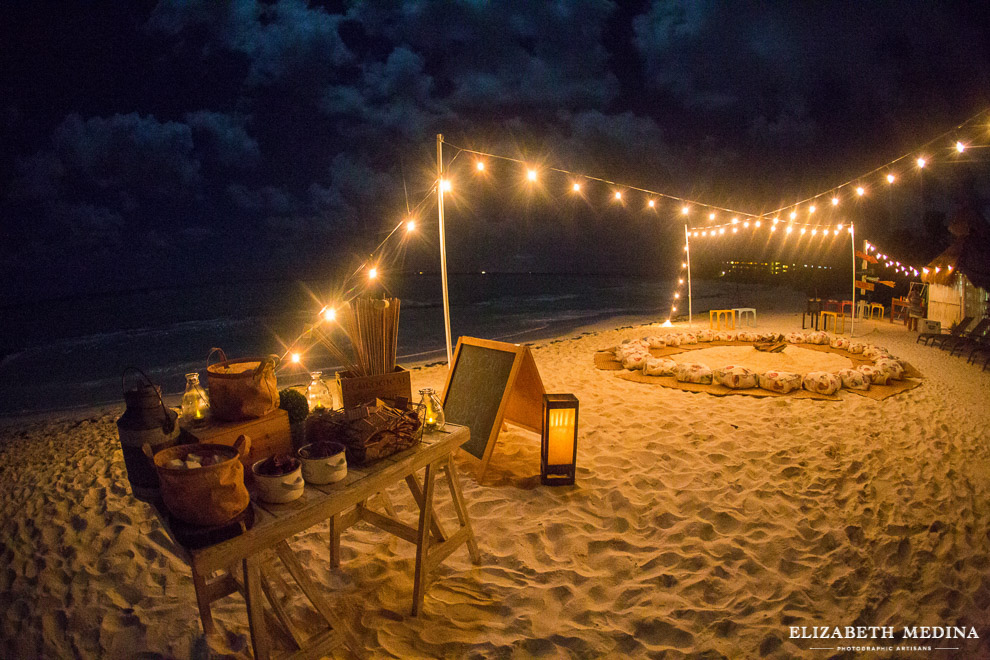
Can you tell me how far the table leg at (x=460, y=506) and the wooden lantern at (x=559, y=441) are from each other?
1.10 m

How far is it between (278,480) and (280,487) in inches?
1.3

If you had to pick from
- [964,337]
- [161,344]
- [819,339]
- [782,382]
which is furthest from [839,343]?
[161,344]

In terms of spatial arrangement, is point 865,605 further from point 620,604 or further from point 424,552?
point 424,552

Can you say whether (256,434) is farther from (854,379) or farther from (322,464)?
(854,379)

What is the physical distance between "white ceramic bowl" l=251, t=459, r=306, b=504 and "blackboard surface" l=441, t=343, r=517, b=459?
7.76 ft

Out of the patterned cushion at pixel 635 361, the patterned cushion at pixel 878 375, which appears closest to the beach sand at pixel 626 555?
the patterned cushion at pixel 878 375

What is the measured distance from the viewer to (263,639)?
184cm

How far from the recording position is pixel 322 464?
6.36ft

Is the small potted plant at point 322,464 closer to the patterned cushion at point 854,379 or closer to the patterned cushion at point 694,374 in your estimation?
the patterned cushion at point 694,374

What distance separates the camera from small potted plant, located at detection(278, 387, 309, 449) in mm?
2229

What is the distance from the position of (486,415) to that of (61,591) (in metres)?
3.10

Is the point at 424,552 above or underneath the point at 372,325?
underneath

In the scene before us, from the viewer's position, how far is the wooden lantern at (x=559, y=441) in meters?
3.91

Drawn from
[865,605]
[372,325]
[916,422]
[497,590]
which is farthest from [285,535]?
[916,422]
